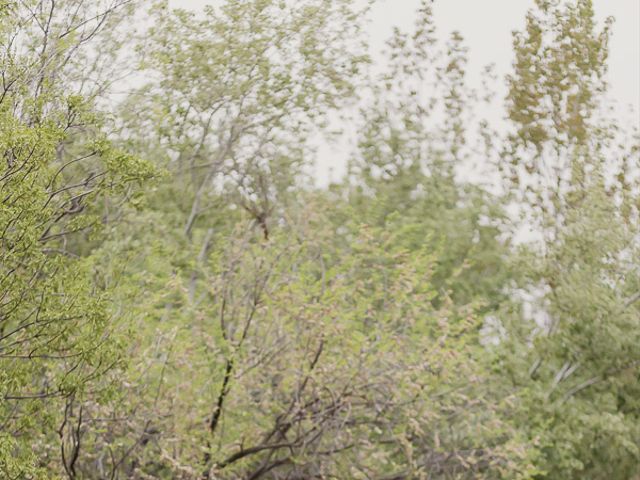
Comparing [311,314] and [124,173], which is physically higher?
[124,173]

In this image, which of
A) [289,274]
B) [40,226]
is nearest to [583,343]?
[289,274]

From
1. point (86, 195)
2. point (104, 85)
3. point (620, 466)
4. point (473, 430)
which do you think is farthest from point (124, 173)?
point (620, 466)

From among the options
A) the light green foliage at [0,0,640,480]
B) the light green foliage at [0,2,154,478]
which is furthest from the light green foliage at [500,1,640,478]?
the light green foliage at [0,2,154,478]

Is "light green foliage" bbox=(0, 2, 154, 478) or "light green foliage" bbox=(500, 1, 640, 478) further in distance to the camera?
"light green foliage" bbox=(500, 1, 640, 478)

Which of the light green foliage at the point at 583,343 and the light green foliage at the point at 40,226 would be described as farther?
the light green foliage at the point at 583,343

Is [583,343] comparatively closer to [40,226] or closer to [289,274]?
[289,274]

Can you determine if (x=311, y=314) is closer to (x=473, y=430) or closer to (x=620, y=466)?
(x=473, y=430)

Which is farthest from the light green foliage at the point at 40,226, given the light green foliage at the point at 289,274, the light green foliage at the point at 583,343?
the light green foliage at the point at 583,343

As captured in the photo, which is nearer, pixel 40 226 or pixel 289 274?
pixel 40 226

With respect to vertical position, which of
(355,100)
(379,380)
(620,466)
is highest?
(355,100)

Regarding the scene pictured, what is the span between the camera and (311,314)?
14.5 m

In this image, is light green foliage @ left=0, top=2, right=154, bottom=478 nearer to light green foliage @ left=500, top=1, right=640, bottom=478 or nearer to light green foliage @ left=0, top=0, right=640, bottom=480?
light green foliage @ left=0, top=0, right=640, bottom=480

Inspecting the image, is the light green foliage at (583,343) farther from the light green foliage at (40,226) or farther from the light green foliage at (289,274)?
the light green foliage at (40,226)

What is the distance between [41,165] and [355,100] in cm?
1662
